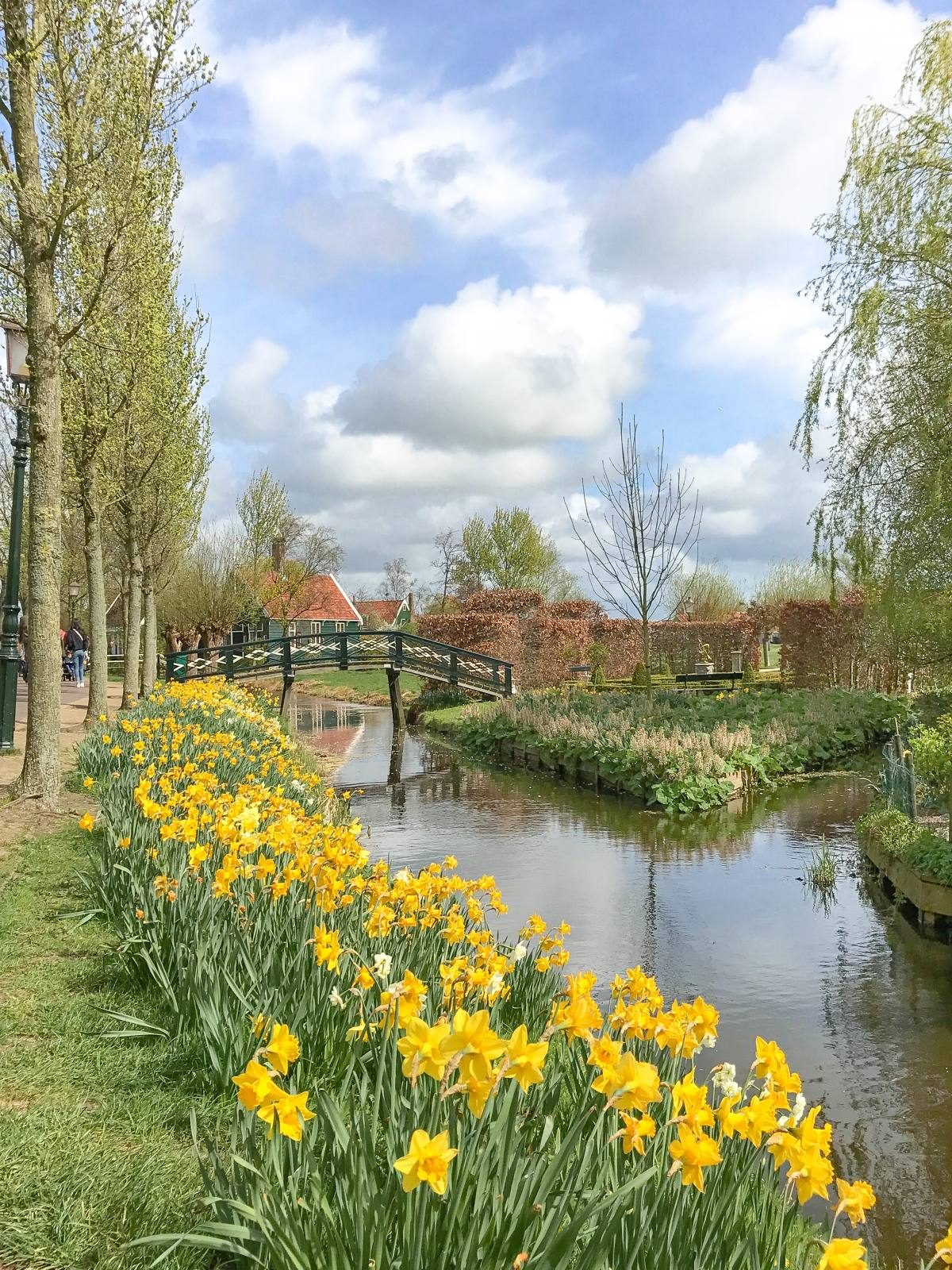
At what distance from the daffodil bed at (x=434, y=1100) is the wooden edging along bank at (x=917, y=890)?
390 centimetres

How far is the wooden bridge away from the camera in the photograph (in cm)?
2325

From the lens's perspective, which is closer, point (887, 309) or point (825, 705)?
point (887, 309)

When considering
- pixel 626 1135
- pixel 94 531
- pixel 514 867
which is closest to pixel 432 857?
pixel 514 867

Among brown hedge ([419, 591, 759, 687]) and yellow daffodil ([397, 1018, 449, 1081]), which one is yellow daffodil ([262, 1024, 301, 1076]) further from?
brown hedge ([419, 591, 759, 687])

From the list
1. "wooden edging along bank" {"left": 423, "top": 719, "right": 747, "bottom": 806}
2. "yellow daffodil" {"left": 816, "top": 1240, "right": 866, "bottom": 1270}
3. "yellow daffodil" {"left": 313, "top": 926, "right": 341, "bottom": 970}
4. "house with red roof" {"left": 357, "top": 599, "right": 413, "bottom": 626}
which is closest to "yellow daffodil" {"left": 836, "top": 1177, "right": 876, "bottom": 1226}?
"yellow daffodil" {"left": 816, "top": 1240, "right": 866, "bottom": 1270}

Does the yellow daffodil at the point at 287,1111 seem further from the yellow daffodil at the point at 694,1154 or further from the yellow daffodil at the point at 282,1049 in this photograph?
the yellow daffodil at the point at 694,1154

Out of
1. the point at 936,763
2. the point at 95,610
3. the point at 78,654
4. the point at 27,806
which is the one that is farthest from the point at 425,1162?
the point at 78,654

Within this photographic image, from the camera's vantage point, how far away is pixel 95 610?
13.4 meters

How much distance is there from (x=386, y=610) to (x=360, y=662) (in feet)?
135

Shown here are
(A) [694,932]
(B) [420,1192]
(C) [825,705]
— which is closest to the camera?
(B) [420,1192]

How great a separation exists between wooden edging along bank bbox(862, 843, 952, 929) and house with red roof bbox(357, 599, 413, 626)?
1946 inches

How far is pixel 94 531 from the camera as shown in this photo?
13172 millimetres

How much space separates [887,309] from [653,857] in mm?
7349

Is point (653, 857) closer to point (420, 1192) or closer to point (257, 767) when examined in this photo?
point (257, 767)
